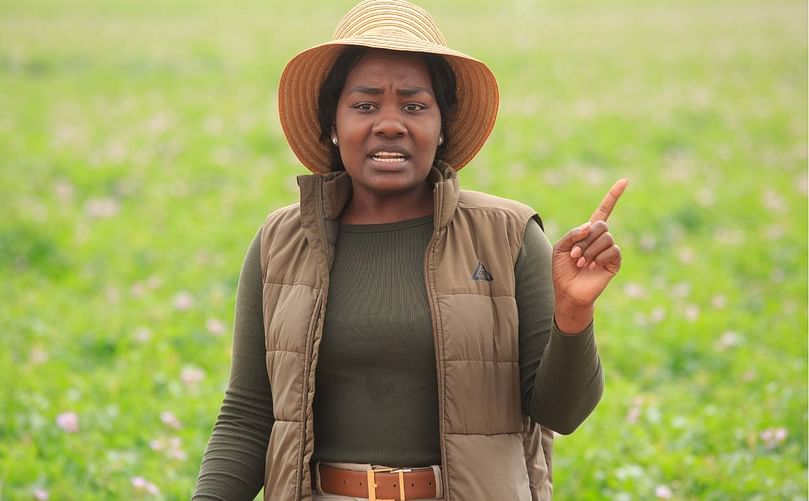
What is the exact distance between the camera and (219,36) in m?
19.1

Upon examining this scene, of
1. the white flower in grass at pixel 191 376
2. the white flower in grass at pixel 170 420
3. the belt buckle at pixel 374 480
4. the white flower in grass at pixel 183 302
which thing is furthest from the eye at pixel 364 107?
the white flower in grass at pixel 183 302

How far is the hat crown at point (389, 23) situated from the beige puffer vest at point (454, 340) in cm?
36

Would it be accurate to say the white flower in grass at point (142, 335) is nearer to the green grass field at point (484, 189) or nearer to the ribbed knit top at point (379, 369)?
the green grass field at point (484, 189)

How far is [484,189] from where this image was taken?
9391 mm

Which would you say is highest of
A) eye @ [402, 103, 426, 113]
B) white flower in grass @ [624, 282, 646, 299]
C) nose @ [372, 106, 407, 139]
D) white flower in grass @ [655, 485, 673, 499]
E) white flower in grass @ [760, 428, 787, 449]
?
eye @ [402, 103, 426, 113]

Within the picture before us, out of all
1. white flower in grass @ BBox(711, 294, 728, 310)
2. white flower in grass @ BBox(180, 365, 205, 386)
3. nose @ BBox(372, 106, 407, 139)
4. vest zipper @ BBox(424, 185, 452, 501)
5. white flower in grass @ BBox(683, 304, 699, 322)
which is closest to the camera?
vest zipper @ BBox(424, 185, 452, 501)

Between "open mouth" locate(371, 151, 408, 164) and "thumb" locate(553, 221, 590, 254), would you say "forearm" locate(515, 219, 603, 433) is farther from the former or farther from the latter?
"open mouth" locate(371, 151, 408, 164)

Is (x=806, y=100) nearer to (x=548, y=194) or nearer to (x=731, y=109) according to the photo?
(x=731, y=109)

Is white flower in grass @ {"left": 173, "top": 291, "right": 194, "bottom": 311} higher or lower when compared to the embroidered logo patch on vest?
lower

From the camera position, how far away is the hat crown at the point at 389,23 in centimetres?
289

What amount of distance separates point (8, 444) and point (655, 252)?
5.01 meters

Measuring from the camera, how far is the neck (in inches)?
116

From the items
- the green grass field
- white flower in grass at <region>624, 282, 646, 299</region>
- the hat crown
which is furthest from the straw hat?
white flower in grass at <region>624, 282, 646, 299</region>

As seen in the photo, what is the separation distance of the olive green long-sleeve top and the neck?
0.03 meters
